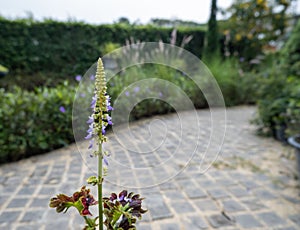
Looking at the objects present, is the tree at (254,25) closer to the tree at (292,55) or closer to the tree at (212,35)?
the tree at (212,35)

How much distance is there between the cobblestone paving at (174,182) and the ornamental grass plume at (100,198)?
20 centimetres

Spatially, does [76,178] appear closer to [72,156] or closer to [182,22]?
[72,156]

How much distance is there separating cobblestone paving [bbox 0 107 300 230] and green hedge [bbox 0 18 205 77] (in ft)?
14.8

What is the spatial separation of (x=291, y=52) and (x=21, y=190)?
14.0 ft

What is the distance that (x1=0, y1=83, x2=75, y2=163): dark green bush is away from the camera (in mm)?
2789

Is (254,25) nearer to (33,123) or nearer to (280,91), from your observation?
(280,91)

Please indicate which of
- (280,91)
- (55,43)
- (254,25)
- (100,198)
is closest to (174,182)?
(100,198)

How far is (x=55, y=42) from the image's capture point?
6949mm

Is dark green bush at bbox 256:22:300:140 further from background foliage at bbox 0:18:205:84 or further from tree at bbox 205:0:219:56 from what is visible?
background foliage at bbox 0:18:205:84

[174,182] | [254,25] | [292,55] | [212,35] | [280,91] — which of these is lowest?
[174,182]

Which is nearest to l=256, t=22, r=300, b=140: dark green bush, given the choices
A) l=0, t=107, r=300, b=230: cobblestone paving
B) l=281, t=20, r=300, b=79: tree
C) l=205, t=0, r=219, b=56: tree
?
l=281, t=20, r=300, b=79: tree

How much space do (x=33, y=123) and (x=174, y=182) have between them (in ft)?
5.79

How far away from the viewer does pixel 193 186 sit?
231 centimetres

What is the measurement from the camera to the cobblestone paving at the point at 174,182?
3.89 feet
